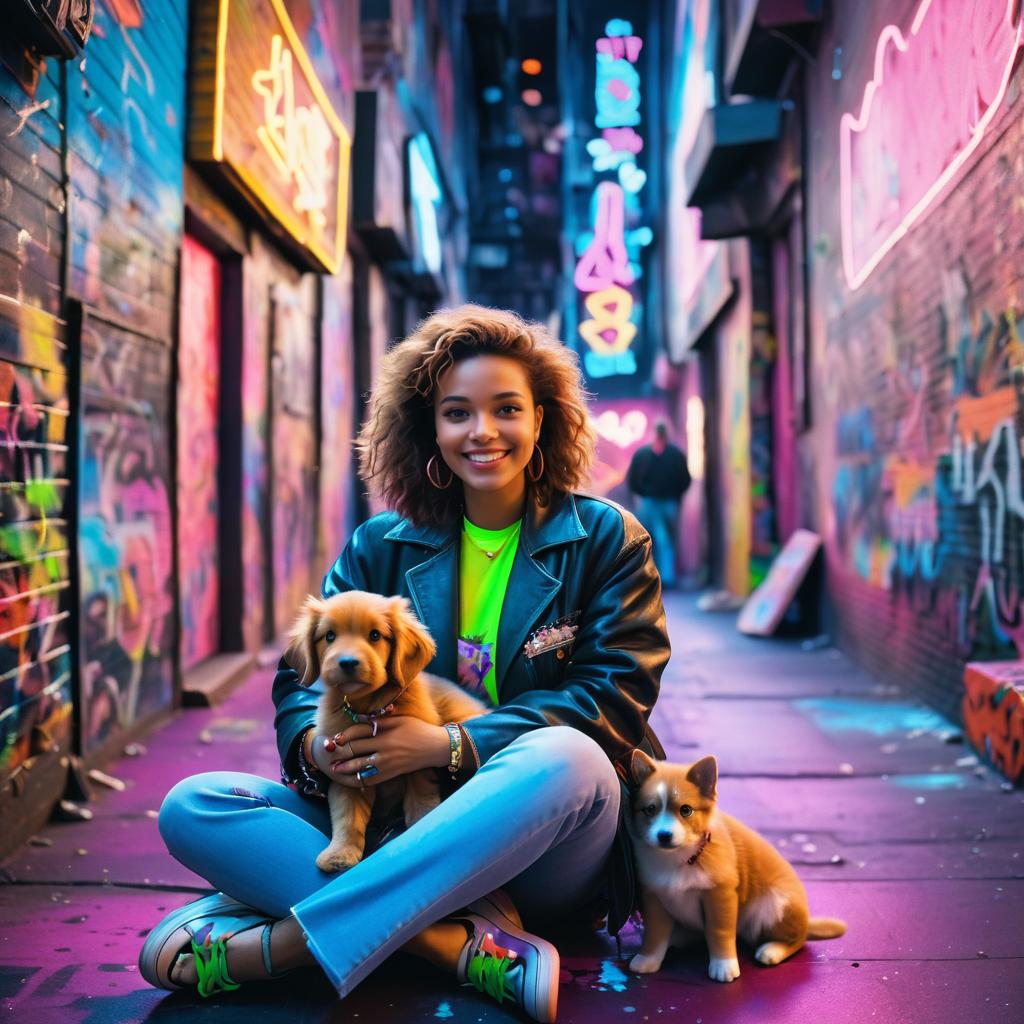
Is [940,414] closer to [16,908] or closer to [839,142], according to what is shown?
[839,142]

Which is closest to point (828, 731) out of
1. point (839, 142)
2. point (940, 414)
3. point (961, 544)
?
point (961, 544)

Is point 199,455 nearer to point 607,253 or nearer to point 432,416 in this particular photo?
point 432,416

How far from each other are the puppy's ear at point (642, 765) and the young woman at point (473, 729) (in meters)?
0.04

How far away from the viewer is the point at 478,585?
265cm

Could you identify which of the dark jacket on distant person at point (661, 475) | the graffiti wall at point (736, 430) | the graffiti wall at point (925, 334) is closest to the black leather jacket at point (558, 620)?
the graffiti wall at point (925, 334)

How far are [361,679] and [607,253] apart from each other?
18.3m

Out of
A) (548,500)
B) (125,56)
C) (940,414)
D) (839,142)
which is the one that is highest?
(839,142)

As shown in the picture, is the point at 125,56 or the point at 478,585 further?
the point at 125,56

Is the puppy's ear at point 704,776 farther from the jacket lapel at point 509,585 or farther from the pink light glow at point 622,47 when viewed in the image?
the pink light glow at point 622,47

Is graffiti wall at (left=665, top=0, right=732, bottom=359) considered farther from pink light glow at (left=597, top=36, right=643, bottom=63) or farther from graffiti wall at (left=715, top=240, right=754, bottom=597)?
pink light glow at (left=597, top=36, right=643, bottom=63)

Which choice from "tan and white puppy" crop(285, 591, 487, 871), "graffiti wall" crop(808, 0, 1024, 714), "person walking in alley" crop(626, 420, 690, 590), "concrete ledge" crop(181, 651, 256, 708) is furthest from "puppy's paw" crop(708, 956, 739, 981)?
"person walking in alley" crop(626, 420, 690, 590)

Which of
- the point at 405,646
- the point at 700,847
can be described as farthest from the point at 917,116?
the point at 405,646

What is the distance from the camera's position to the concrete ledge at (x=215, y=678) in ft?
18.3

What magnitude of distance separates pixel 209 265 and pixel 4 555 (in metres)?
3.81
